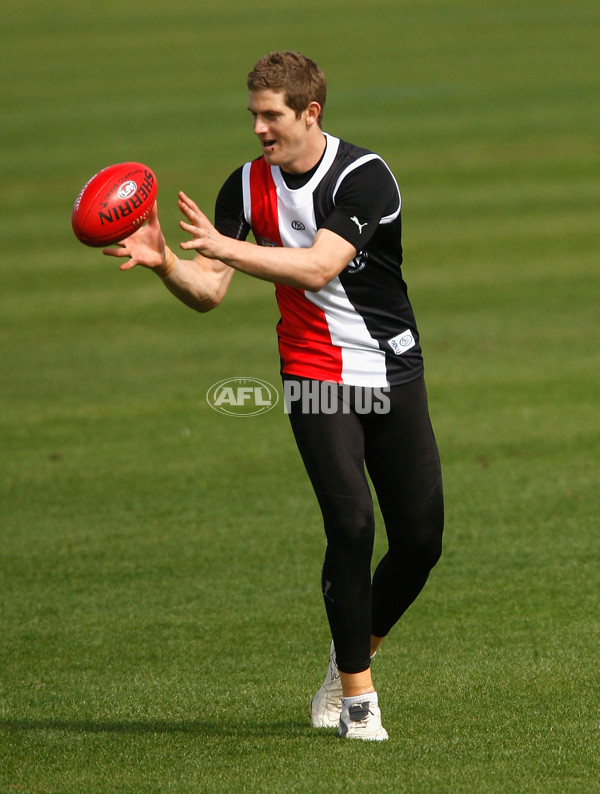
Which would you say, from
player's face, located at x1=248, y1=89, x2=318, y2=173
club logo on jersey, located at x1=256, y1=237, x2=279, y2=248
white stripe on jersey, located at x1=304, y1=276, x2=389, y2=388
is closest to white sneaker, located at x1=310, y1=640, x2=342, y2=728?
white stripe on jersey, located at x1=304, y1=276, x2=389, y2=388

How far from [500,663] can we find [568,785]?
51.6 inches

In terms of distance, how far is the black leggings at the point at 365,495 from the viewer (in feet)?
14.5

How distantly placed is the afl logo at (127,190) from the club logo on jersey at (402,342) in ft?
3.75

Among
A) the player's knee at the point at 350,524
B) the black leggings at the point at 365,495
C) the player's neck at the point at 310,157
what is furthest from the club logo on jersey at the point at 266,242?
the player's knee at the point at 350,524

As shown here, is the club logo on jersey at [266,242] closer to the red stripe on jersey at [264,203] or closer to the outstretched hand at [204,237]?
the red stripe on jersey at [264,203]

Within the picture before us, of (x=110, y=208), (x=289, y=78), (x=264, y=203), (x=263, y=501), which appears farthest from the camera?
(x=263, y=501)

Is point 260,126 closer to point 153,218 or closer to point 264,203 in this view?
point 264,203

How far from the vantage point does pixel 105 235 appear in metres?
4.52

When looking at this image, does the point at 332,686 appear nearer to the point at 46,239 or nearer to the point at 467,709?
the point at 467,709

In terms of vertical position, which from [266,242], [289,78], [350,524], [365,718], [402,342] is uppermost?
[289,78]

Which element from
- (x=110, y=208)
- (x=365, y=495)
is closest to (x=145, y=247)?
(x=110, y=208)

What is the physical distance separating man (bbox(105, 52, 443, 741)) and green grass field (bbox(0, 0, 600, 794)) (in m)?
0.54

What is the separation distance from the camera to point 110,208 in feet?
14.8

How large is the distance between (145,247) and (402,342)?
3.47ft
